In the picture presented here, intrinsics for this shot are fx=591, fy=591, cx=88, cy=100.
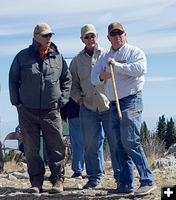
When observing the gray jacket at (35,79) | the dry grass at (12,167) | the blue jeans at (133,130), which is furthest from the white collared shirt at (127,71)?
the dry grass at (12,167)

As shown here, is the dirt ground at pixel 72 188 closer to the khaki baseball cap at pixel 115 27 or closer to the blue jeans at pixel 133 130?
the blue jeans at pixel 133 130

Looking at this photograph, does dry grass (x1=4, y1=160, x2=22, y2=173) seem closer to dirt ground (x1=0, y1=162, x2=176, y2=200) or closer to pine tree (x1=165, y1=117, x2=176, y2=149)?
dirt ground (x1=0, y1=162, x2=176, y2=200)

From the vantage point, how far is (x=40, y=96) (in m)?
7.74

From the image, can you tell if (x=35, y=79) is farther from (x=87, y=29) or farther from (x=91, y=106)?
(x=87, y=29)

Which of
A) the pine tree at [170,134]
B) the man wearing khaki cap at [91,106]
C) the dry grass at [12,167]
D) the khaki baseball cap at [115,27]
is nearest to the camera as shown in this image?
the khaki baseball cap at [115,27]

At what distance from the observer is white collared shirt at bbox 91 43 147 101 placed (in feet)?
22.8

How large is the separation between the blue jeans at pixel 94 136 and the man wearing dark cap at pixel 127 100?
2.07 feet

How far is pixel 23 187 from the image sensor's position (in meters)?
8.57

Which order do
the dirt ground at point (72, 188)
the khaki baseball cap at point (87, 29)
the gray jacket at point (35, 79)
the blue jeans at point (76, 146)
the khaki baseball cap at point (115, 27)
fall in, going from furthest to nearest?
the blue jeans at point (76, 146) → the khaki baseball cap at point (87, 29) → the gray jacket at point (35, 79) → the dirt ground at point (72, 188) → the khaki baseball cap at point (115, 27)

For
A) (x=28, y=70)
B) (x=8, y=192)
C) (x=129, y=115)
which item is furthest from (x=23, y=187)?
(x=129, y=115)

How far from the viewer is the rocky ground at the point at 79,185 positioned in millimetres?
7492

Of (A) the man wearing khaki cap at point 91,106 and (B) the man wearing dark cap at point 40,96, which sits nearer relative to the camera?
(B) the man wearing dark cap at point 40,96

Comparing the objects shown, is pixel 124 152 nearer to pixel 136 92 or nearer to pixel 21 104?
pixel 136 92

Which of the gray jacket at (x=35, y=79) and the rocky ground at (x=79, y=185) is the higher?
the gray jacket at (x=35, y=79)
